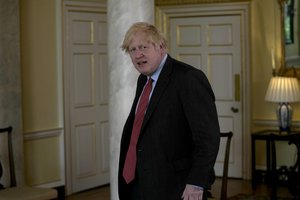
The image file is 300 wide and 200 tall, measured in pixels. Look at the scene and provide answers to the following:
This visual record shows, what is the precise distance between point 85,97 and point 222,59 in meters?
1.81

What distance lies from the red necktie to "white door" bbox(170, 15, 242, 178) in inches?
194

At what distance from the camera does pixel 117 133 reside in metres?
4.27

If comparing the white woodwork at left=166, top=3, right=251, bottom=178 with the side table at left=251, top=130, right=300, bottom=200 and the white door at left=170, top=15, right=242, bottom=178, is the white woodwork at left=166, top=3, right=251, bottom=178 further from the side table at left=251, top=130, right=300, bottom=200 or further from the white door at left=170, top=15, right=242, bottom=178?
the side table at left=251, top=130, right=300, bottom=200

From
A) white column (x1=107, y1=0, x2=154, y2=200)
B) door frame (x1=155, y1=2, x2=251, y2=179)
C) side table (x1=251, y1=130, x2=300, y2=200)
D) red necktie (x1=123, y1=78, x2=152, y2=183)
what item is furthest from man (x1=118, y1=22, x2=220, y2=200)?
door frame (x1=155, y1=2, x2=251, y2=179)

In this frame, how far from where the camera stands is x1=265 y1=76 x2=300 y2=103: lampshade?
667 centimetres

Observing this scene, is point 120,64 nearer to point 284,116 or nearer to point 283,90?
point 283,90

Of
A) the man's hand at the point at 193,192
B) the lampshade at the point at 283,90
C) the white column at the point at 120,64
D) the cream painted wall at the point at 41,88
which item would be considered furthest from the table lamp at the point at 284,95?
the man's hand at the point at 193,192

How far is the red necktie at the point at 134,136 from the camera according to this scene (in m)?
2.67

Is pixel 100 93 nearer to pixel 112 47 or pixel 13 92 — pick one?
pixel 13 92

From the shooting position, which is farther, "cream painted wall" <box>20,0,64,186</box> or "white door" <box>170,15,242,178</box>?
"white door" <box>170,15,242,178</box>

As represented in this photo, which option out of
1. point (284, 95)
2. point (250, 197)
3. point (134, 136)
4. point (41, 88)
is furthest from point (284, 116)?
point (134, 136)

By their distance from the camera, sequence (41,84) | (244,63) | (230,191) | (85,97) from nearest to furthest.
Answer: (41,84) → (230,191) → (85,97) → (244,63)

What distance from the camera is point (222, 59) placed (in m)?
7.63

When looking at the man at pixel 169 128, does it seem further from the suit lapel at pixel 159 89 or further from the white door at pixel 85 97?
the white door at pixel 85 97
